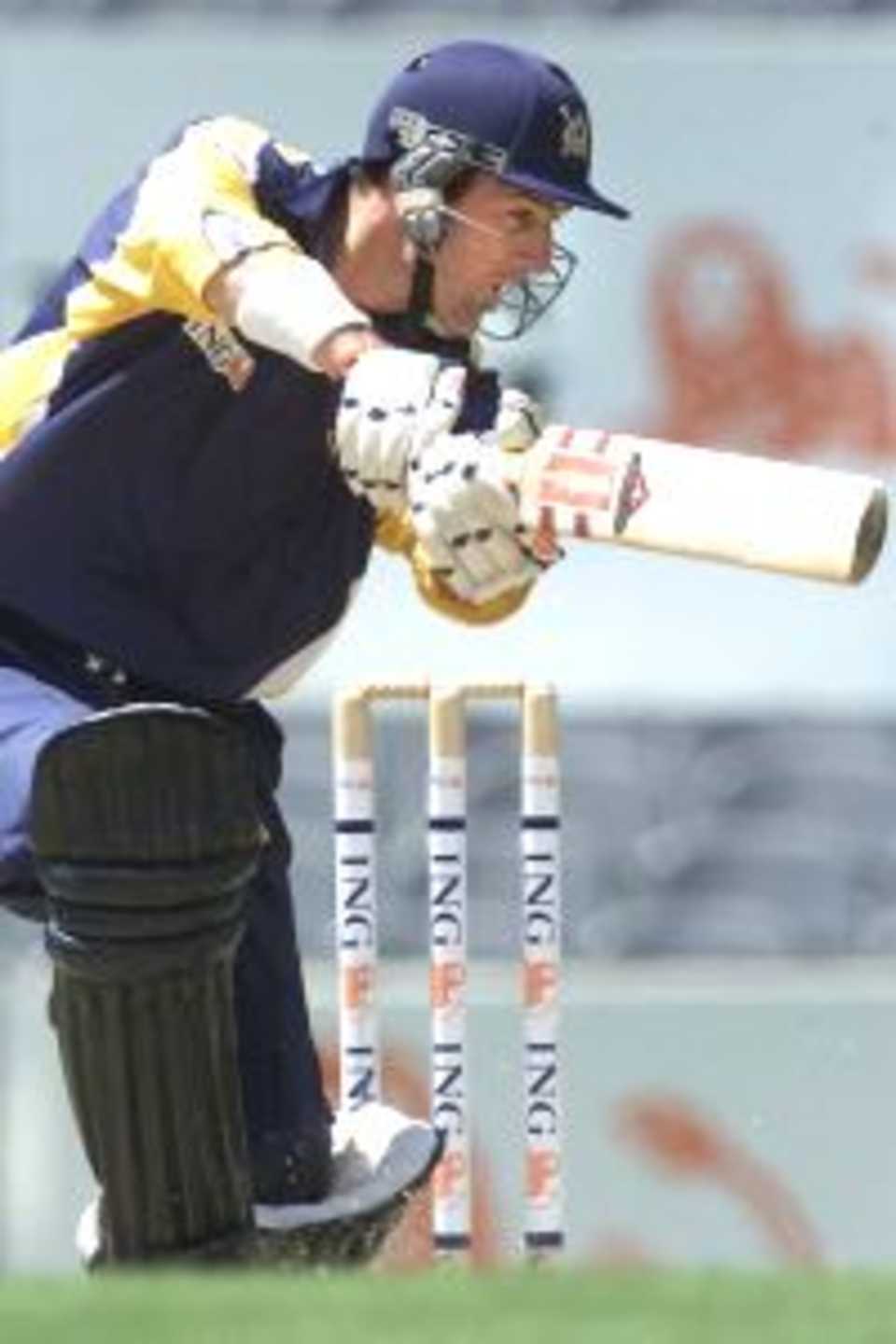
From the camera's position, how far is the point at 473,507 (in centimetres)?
601

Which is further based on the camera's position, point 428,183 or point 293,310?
point 428,183

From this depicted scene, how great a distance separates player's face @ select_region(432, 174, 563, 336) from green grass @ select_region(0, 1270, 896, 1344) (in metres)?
1.33

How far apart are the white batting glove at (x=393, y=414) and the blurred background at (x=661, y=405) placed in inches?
215

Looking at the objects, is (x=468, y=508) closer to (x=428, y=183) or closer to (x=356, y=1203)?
(x=428, y=183)

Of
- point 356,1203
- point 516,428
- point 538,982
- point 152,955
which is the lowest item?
point 538,982

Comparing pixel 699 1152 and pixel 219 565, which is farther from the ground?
pixel 219 565

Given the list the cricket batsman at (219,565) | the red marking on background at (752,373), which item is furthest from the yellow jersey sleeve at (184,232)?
the red marking on background at (752,373)

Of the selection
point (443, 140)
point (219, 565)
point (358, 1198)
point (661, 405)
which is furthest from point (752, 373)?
point (443, 140)

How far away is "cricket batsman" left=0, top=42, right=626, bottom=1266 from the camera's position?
6.29 m

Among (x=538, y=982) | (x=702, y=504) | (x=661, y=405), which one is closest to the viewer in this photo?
(x=702, y=504)

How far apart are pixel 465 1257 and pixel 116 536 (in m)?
1.68

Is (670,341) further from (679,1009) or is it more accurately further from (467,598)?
(467,598)

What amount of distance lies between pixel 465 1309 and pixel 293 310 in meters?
1.25

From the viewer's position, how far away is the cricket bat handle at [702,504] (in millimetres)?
5742
